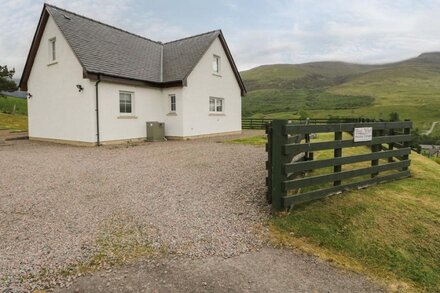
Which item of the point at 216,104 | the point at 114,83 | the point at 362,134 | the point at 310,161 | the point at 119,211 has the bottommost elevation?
the point at 119,211

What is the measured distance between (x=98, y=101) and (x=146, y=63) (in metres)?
5.76

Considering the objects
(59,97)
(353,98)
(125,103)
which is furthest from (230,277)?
(353,98)

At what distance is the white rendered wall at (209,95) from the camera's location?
2045cm

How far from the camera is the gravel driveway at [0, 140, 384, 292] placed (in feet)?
14.7

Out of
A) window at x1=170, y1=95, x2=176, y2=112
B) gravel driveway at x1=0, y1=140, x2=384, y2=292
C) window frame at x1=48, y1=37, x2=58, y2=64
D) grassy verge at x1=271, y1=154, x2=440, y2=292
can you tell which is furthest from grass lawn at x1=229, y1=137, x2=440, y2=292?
window frame at x1=48, y1=37, x2=58, y2=64

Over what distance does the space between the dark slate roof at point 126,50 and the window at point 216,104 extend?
3.44 m

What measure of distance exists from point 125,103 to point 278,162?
14.4 metres

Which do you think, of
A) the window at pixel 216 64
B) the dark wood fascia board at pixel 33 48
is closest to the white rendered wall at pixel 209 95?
the window at pixel 216 64

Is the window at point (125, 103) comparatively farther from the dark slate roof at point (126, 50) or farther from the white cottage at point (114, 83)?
the dark slate roof at point (126, 50)

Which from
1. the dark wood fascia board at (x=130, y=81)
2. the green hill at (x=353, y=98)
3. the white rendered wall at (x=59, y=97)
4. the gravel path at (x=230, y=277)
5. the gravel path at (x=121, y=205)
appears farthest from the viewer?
the green hill at (x=353, y=98)

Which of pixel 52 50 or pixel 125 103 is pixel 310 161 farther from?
pixel 52 50

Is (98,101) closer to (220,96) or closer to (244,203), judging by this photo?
(220,96)

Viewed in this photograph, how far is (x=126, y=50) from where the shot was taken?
20.5 metres

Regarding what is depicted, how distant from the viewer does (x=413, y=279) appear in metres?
4.24
